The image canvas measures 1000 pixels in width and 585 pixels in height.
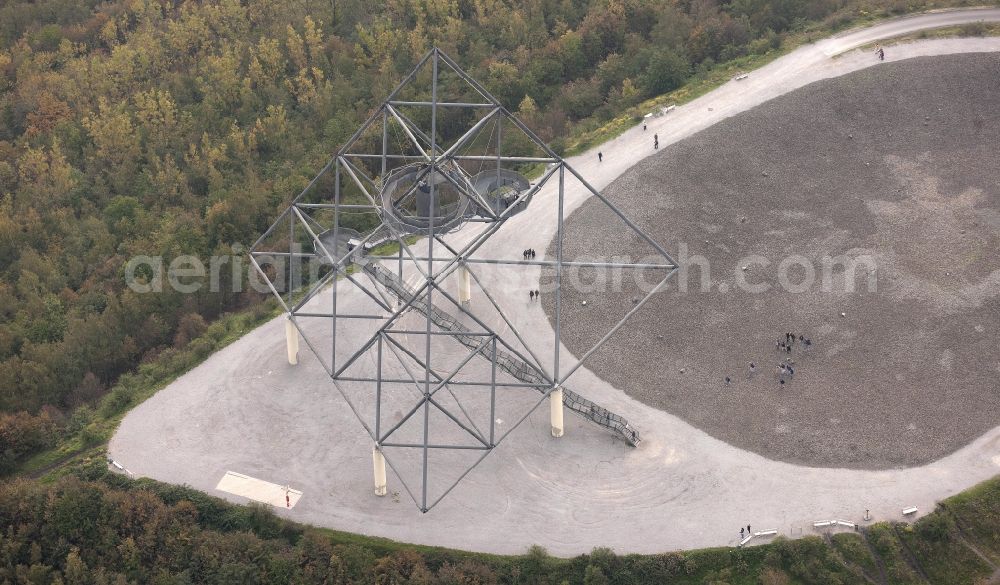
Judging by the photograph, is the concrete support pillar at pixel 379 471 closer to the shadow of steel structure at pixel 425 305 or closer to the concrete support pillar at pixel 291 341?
→ the shadow of steel structure at pixel 425 305

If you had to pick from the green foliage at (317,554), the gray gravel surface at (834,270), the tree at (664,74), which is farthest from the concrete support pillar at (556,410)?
the tree at (664,74)

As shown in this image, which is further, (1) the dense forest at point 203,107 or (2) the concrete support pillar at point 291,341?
(1) the dense forest at point 203,107

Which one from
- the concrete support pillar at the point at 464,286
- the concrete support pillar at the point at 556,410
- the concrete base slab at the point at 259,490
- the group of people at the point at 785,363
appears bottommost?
the concrete base slab at the point at 259,490

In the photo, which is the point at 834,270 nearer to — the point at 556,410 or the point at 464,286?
the point at 556,410

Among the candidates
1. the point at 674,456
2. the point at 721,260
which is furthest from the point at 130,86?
the point at 674,456

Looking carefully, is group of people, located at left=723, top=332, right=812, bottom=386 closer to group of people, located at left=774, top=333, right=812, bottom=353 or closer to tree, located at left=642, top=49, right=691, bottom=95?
group of people, located at left=774, top=333, right=812, bottom=353

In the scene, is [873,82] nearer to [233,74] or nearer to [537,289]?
[537,289]
